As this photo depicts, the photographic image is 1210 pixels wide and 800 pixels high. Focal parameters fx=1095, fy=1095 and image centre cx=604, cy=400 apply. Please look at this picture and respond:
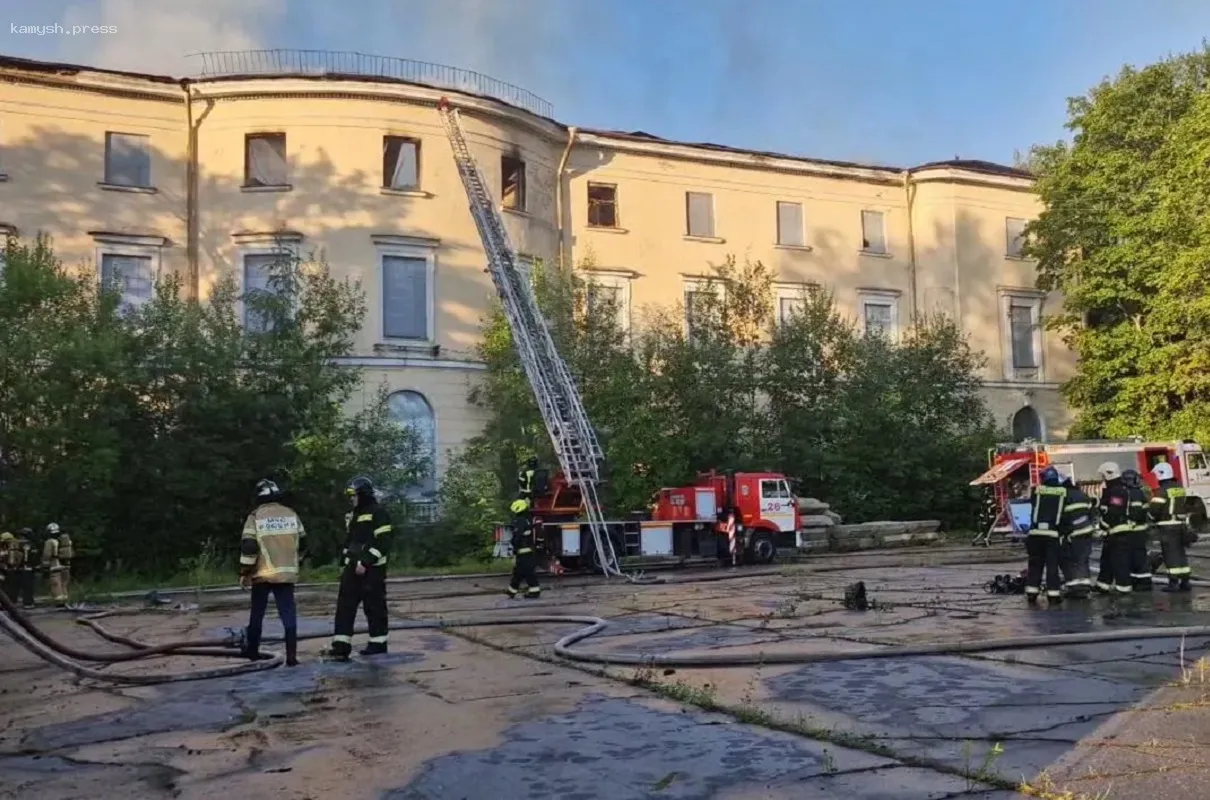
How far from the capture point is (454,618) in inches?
513

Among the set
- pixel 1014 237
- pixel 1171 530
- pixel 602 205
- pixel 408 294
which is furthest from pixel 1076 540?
pixel 1014 237

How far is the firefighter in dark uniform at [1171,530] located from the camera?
1328 cm

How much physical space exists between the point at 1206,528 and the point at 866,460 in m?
9.54

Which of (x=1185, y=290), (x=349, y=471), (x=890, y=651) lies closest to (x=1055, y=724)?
(x=890, y=651)

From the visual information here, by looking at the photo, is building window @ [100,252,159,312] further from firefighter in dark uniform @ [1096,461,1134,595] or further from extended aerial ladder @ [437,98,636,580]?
firefighter in dark uniform @ [1096,461,1134,595]

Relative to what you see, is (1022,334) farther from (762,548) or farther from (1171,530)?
(1171,530)

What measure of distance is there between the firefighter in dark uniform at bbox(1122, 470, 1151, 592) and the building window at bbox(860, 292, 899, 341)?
73.0 feet

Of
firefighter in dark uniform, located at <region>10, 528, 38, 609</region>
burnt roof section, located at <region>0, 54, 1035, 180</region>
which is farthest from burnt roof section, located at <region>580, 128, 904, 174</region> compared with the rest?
firefighter in dark uniform, located at <region>10, 528, 38, 609</region>

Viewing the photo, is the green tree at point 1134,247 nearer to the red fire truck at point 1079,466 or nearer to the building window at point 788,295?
the red fire truck at point 1079,466

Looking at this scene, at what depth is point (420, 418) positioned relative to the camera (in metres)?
27.6

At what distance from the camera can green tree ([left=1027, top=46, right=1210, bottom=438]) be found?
3284 cm

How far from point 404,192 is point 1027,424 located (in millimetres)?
22752

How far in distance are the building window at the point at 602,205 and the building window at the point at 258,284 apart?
9.31m

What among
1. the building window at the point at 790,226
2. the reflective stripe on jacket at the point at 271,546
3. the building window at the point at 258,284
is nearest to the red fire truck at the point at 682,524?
the building window at the point at 258,284
